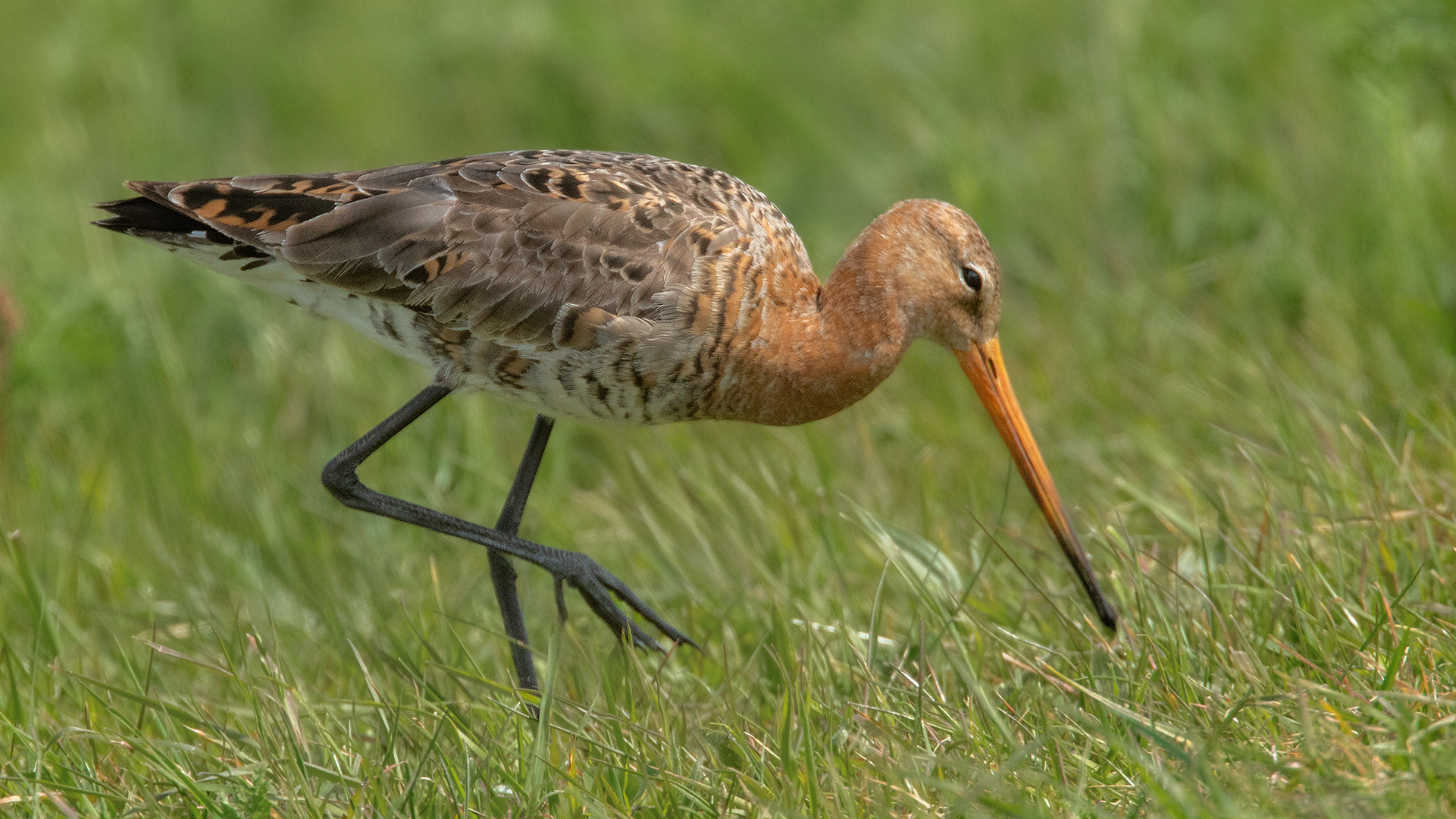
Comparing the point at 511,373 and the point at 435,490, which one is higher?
the point at 511,373

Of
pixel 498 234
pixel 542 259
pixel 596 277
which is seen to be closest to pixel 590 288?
→ pixel 596 277

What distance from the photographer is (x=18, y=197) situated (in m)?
7.92

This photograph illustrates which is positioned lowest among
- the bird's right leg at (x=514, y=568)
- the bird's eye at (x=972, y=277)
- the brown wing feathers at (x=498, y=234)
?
the bird's right leg at (x=514, y=568)

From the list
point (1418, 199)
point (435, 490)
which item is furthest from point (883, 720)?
point (1418, 199)

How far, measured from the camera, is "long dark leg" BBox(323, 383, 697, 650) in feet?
12.9

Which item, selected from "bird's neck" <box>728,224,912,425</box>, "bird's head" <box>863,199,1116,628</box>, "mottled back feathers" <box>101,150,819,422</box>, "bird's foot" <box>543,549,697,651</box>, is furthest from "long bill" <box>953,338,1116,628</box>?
"bird's foot" <box>543,549,697,651</box>

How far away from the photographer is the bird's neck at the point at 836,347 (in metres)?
4.03

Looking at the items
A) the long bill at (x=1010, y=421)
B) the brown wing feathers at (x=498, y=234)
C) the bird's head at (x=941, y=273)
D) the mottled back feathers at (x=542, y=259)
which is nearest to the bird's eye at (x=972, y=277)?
the bird's head at (x=941, y=273)

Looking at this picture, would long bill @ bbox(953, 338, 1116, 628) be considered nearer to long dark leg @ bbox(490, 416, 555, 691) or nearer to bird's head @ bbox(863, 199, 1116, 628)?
bird's head @ bbox(863, 199, 1116, 628)

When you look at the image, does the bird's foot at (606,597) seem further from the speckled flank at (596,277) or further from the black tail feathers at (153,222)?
the black tail feathers at (153,222)

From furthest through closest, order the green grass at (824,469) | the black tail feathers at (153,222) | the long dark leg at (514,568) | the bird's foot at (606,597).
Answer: the black tail feathers at (153,222) < the long dark leg at (514,568) < the bird's foot at (606,597) < the green grass at (824,469)

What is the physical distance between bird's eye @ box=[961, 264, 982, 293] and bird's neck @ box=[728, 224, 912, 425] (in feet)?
0.71

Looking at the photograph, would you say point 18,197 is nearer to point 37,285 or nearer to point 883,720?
point 37,285

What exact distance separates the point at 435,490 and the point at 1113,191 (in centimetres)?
315
